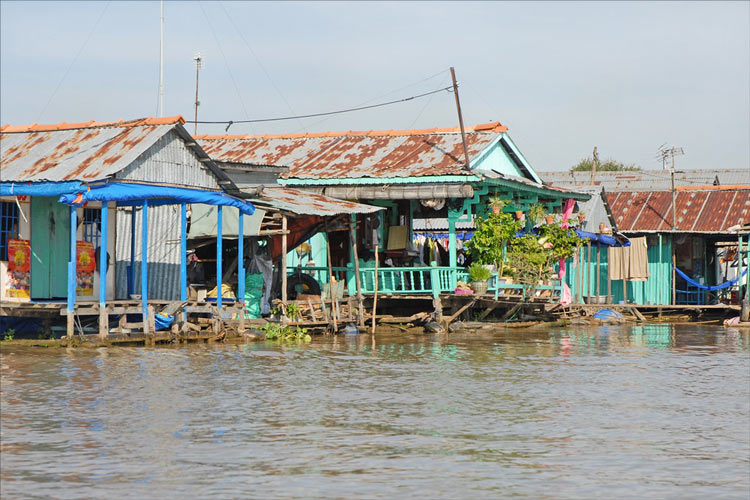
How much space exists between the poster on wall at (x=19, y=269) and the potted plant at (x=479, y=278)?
9.37m

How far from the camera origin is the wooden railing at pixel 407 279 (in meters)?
22.3

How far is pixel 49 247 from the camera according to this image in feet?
59.4

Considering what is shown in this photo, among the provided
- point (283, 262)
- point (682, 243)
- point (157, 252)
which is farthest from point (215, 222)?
Answer: point (682, 243)

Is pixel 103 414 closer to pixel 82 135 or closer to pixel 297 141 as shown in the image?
pixel 82 135

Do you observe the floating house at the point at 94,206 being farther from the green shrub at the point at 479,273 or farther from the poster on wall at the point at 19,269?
the green shrub at the point at 479,273

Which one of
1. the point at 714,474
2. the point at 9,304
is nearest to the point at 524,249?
the point at 9,304

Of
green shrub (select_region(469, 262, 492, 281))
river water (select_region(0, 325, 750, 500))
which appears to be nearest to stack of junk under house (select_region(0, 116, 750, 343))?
green shrub (select_region(469, 262, 492, 281))

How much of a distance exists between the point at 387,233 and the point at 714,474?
672 inches

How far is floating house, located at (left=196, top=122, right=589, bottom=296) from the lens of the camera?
74.1ft

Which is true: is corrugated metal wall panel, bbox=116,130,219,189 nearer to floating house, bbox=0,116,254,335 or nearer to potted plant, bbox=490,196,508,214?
floating house, bbox=0,116,254,335

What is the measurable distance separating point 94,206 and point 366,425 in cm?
1014

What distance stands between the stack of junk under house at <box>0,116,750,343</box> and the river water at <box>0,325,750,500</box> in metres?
2.01

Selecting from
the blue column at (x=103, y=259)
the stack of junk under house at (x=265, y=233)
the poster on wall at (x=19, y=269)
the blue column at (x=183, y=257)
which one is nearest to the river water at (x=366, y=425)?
the blue column at (x=103, y=259)

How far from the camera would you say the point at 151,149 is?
17.8m
